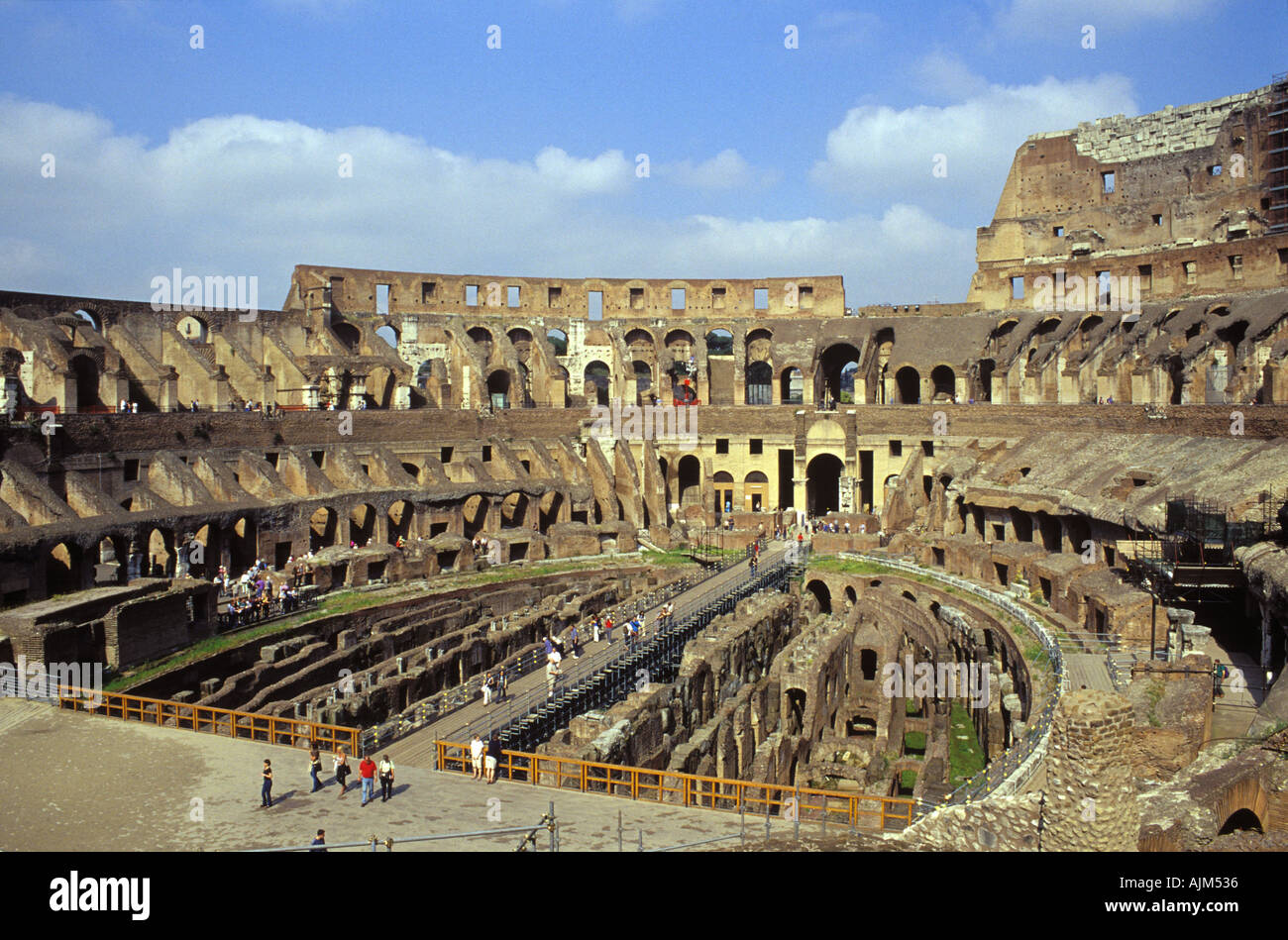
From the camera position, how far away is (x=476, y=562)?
37.3 m

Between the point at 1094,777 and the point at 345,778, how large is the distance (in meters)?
10.5

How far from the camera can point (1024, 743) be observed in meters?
18.2

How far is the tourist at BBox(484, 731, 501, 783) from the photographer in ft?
54.5

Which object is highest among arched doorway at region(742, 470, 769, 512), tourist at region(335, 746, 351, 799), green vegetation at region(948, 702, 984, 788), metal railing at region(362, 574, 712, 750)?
arched doorway at region(742, 470, 769, 512)

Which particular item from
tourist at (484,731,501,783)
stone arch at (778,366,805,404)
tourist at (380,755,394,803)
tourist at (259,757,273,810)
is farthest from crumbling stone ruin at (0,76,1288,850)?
tourist at (259,757,273,810)

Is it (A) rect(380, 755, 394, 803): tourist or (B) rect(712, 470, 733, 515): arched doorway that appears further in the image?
(B) rect(712, 470, 733, 515): arched doorway

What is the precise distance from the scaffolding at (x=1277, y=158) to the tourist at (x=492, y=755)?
139 feet

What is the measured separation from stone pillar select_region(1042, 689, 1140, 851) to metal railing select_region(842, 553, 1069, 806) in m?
4.25

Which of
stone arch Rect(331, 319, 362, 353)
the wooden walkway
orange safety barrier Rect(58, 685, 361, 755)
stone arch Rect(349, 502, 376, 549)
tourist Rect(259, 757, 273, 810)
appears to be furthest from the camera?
stone arch Rect(331, 319, 362, 353)

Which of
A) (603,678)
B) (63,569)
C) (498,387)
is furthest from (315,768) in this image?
(498,387)

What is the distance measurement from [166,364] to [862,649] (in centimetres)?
2789

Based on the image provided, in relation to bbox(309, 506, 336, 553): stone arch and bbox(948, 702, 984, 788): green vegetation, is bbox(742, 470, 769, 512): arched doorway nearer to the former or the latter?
bbox(309, 506, 336, 553): stone arch

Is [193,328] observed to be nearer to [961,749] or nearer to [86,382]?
[86,382]
